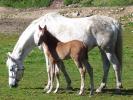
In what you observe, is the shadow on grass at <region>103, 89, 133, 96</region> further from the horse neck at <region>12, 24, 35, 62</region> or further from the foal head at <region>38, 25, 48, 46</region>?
the horse neck at <region>12, 24, 35, 62</region>

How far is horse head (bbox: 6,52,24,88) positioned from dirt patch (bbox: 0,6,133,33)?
23465 mm

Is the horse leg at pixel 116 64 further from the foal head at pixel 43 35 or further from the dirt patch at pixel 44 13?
the dirt patch at pixel 44 13

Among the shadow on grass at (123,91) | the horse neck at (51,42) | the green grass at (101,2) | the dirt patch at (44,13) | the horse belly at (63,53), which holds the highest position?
the horse neck at (51,42)

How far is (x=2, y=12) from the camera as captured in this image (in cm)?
4869

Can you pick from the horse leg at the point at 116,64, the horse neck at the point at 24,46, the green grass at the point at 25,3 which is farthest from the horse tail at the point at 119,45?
the green grass at the point at 25,3

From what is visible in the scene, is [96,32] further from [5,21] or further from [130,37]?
[5,21]

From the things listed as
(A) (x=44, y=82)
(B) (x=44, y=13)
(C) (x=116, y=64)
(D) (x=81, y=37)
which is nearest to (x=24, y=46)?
(D) (x=81, y=37)

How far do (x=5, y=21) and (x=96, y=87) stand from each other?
89.2ft

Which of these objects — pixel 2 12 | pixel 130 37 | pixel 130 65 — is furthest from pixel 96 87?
pixel 2 12

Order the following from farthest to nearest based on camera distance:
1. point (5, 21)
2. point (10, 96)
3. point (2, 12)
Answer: point (2, 12) < point (5, 21) < point (10, 96)

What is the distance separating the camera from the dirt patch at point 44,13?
41.8m

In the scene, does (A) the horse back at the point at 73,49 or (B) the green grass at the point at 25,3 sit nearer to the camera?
(A) the horse back at the point at 73,49

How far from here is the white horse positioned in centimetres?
1559

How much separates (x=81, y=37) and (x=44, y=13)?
30705 millimetres
